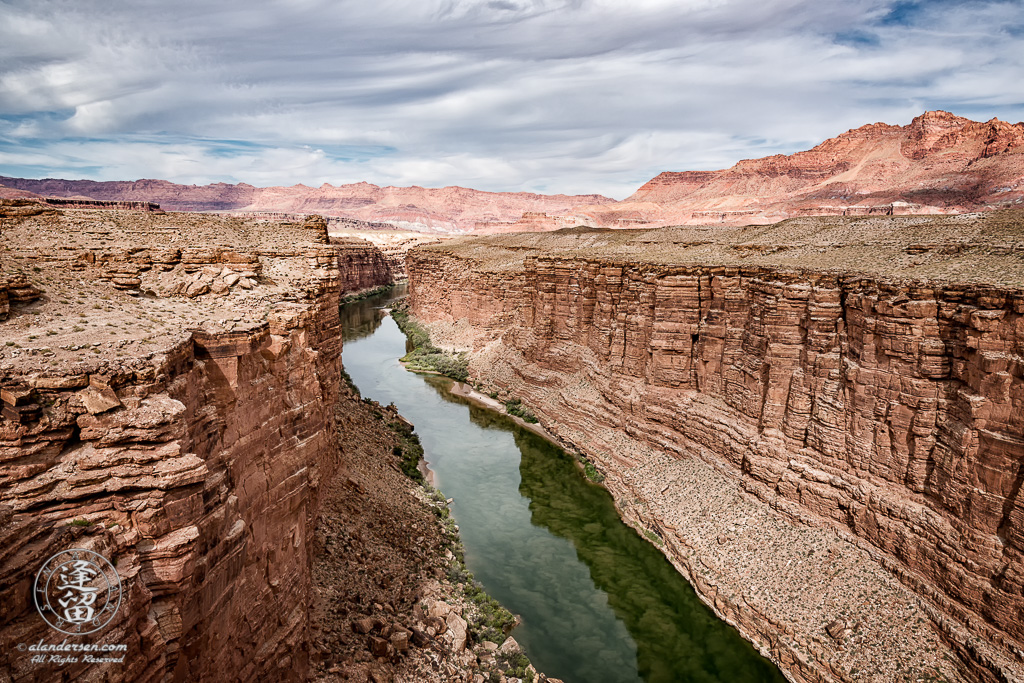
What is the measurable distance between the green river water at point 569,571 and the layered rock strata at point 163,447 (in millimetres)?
8840

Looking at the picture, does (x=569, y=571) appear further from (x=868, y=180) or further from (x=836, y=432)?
(x=868, y=180)

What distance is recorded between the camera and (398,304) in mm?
80500

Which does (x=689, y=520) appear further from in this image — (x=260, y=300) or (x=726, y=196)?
(x=726, y=196)

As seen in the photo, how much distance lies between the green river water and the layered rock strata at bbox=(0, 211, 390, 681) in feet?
29.0

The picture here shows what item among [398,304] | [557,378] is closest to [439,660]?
[557,378]

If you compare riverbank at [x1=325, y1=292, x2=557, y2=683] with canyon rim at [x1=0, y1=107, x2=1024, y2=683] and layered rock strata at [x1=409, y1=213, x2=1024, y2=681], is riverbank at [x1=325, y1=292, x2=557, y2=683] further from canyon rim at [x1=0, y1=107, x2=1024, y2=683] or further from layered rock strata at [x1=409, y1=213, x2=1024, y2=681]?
layered rock strata at [x1=409, y1=213, x2=1024, y2=681]

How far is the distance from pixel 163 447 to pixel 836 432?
19.8m

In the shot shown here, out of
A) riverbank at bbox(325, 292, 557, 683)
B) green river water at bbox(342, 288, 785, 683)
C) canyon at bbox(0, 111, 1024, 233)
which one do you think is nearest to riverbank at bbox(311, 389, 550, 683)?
riverbank at bbox(325, 292, 557, 683)

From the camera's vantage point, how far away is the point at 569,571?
21578 millimetres

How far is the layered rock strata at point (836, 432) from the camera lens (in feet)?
47.9

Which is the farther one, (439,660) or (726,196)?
(726,196)

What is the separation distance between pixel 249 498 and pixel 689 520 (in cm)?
1735

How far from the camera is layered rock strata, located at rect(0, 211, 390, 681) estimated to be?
21.7ft

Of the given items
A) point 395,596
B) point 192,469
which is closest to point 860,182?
point 395,596
